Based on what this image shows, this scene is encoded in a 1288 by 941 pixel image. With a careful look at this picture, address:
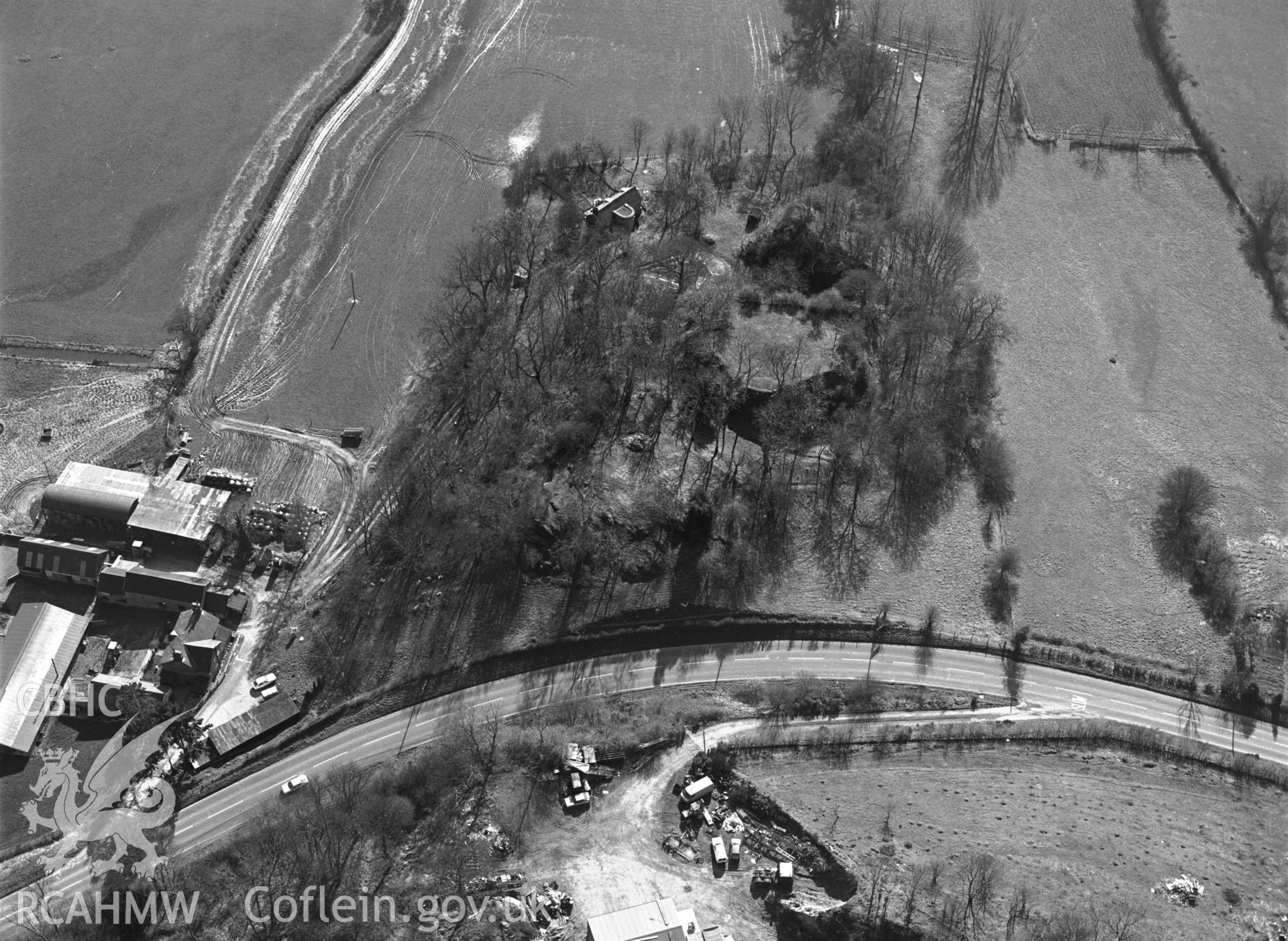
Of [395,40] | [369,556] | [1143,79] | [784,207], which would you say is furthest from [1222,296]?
[395,40]

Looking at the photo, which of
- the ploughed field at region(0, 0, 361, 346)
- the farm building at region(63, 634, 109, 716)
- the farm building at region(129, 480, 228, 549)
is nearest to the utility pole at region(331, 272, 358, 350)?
the ploughed field at region(0, 0, 361, 346)

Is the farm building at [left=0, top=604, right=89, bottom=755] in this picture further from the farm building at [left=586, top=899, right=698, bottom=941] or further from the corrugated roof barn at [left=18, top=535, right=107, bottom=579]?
the farm building at [left=586, top=899, right=698, bottom=941]

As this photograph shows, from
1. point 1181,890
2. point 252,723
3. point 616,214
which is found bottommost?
point 252,723

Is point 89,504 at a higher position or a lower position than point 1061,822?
higher

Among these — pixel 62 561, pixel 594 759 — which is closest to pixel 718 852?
pixel 594 759

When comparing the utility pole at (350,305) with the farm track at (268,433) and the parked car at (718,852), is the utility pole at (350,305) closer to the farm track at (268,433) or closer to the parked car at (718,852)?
the farm track at (268,433)

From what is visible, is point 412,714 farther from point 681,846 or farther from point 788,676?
point 788,676
